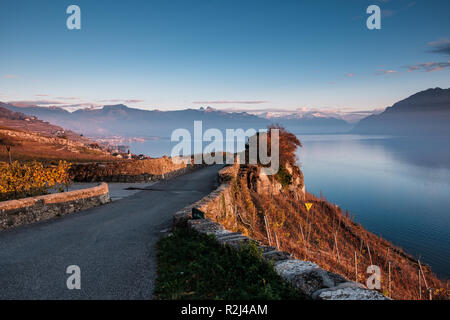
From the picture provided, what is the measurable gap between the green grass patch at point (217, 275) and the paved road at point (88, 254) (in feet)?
1.28

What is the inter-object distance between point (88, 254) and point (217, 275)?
364 centimetres

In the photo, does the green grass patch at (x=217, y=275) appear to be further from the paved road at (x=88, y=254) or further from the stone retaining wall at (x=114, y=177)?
the stone retaining wall at (x=114, y=177)

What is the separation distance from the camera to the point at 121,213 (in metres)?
10.9

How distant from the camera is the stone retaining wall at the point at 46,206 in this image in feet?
28.2

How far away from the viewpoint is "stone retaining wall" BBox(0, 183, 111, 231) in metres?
8.59

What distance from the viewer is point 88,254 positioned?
6.54 m

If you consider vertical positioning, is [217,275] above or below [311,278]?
below

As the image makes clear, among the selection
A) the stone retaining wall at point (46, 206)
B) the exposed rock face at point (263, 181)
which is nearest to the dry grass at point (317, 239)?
the exposed rock face at point (263, 181)

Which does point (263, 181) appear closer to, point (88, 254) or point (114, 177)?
point (114, 177)

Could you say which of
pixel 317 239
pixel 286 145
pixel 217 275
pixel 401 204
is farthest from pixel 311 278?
pixel 401 204

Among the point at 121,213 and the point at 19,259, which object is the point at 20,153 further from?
the point at 19,259
